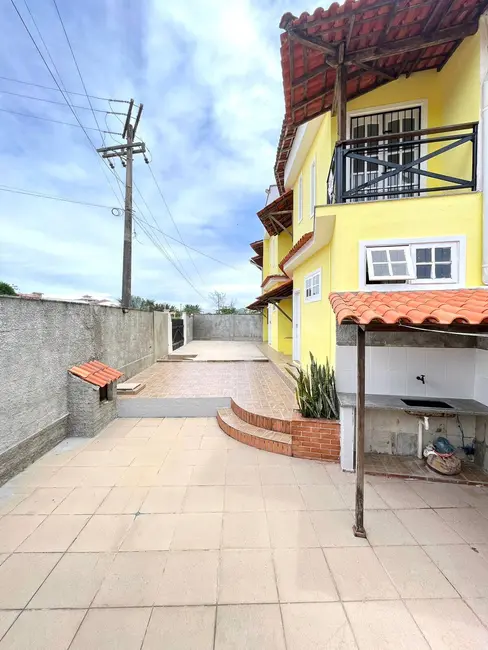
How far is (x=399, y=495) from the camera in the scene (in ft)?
13.7

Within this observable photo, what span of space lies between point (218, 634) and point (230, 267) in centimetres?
4031

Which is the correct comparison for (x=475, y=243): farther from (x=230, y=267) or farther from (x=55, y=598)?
(x=230, y=267)

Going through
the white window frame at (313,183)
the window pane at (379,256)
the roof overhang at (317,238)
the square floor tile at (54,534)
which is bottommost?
the square floor tile at (54,534)

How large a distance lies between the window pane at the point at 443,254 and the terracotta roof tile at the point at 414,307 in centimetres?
63

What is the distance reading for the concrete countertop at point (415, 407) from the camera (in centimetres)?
457

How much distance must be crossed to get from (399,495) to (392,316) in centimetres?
275

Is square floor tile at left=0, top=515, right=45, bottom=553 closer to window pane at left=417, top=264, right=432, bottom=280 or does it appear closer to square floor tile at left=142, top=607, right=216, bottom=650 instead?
square floor tile at left=142, top=607, right=216, bottom=650

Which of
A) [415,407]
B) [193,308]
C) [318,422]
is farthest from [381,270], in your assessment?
[193,308]

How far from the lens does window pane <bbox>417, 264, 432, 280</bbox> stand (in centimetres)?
511

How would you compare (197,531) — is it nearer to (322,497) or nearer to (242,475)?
(242,475)

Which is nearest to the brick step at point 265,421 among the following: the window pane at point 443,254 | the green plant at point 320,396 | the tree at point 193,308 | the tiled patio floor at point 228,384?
the tiled patio floor at point 228,384

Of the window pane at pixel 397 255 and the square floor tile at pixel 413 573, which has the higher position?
the window pane at pixel 397 255

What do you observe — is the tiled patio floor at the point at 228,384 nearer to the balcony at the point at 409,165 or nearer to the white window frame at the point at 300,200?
the balcony at the point at 409,165

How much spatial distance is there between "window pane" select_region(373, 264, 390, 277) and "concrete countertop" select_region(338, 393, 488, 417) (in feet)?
7.44
